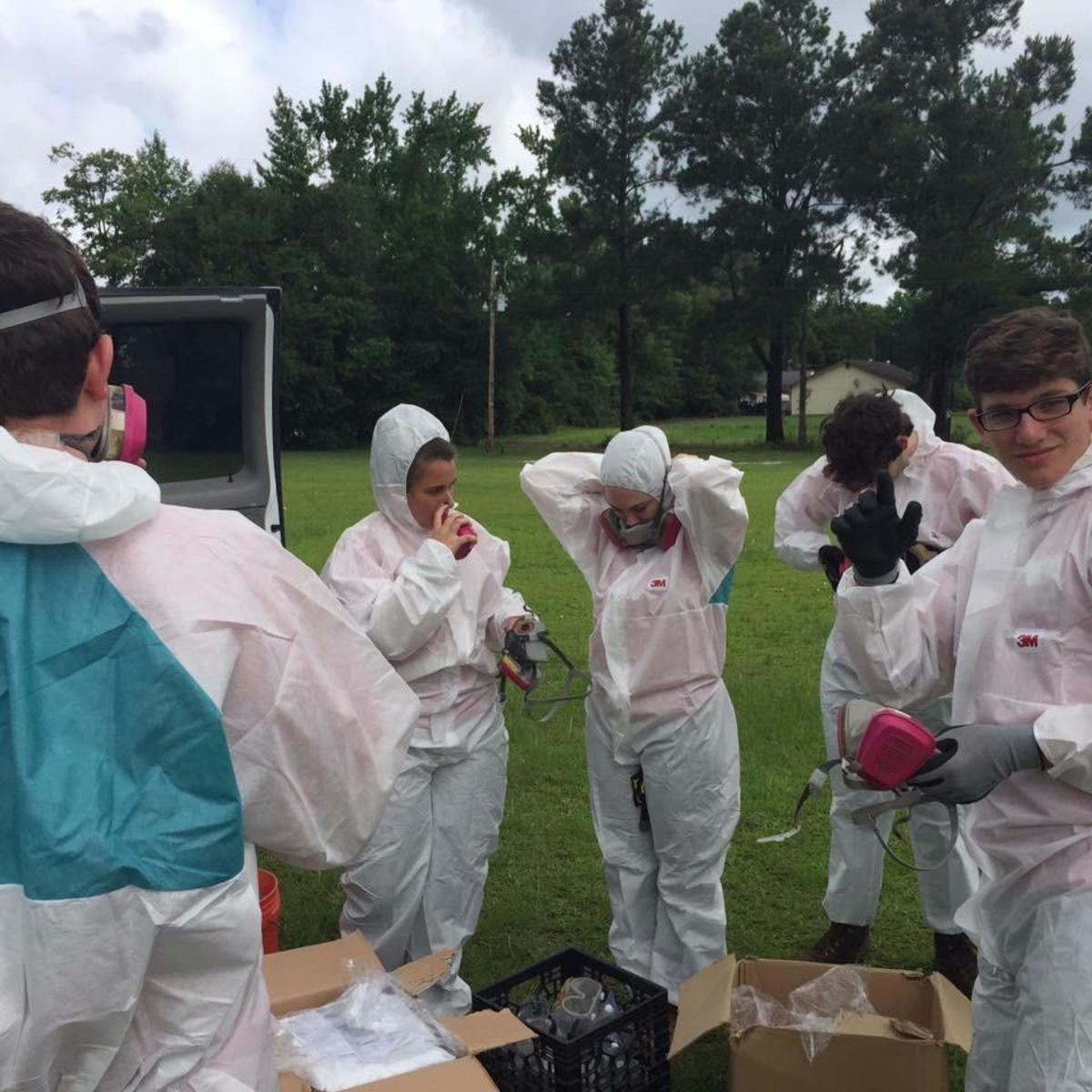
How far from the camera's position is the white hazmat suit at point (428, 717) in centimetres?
310

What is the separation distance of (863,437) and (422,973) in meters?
2.21

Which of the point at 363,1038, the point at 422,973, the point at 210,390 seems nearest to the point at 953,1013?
the point at 422,973

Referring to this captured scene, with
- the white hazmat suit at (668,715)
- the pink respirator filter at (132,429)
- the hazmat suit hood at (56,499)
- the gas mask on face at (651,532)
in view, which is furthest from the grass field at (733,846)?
the hazmat suit hood at (56,499)

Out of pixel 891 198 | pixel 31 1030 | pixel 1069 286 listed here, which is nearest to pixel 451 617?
pixel 31 1030

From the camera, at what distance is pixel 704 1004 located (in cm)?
278

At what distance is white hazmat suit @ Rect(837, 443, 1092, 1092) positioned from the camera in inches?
A: 72.4

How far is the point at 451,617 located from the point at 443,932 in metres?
0.97

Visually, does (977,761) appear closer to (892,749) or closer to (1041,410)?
(892,749)

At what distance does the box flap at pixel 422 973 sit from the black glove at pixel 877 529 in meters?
1.41

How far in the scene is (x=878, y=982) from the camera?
9.39 ft

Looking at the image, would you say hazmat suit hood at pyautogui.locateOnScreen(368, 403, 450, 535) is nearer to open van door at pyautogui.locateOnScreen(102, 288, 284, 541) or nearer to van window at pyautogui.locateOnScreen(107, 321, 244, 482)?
open van door at pyautogui.locateOnScreen(102, 288, 284, 541)

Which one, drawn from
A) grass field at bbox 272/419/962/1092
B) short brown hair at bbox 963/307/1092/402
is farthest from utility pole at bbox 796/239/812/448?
short brown hair at bbox 963/307/1092/402

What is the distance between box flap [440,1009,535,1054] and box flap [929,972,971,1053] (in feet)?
3.35

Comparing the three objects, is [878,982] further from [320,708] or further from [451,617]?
[320,708]
